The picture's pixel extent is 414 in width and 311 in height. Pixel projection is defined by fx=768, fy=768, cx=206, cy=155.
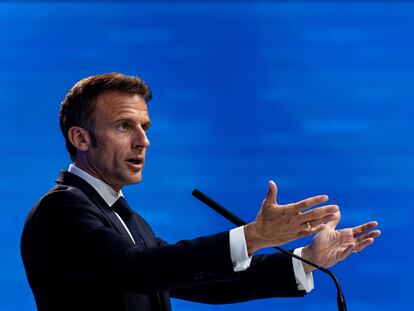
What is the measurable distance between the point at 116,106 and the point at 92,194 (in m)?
0.36

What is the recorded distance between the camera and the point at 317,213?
213 centimetres

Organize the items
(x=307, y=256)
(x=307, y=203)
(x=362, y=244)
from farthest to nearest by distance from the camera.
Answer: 1. (x=307, y=256)
2. (x=362, y=244)
3. (x=307, y=203)

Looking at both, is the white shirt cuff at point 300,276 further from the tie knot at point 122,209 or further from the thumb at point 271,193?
the thumb at point 271,193

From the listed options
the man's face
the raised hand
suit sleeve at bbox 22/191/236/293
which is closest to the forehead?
the man's face

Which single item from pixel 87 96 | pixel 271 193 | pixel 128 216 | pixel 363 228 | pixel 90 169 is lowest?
pixel 271 193

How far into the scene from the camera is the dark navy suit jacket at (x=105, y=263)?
7.43ft

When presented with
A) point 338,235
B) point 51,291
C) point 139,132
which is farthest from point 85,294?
point 338,235

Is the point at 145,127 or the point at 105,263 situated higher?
the point at 145,127

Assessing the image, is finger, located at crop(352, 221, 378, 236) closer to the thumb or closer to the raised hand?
the raised hand

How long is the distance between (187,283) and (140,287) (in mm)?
142

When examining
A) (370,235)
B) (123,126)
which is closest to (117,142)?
(123,126)

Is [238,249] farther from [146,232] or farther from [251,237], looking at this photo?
[146,232]

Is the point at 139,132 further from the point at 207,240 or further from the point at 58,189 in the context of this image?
the point at 207,240

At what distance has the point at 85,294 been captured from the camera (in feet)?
8.14
